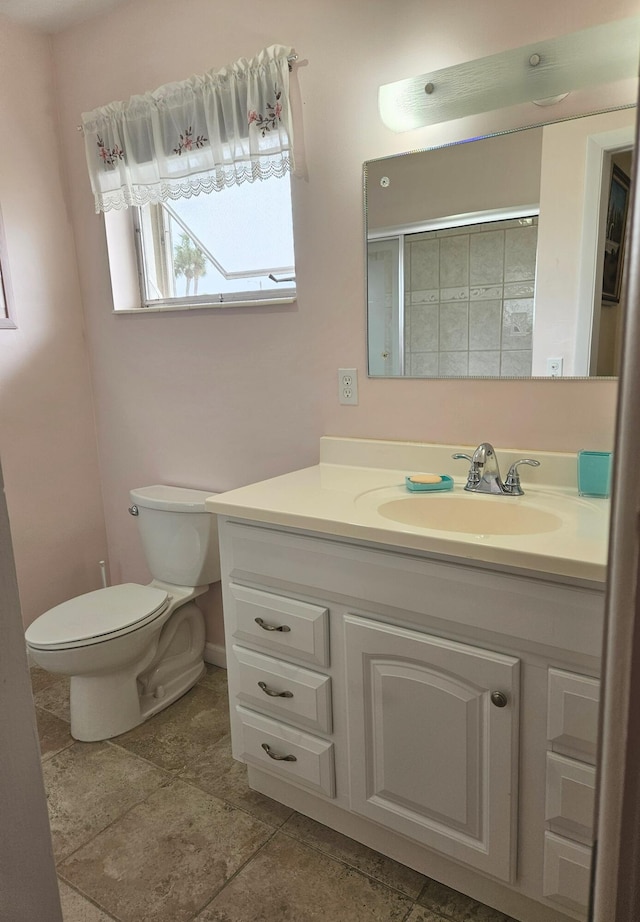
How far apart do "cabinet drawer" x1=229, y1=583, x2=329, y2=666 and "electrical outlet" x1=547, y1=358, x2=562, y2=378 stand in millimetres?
815

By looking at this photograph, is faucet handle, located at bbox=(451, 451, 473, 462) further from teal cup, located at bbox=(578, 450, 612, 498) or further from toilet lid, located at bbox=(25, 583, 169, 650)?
toilet lid, located at bbox=(25, 583, 169, 650)

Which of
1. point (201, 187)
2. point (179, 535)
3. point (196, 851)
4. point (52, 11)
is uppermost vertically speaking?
point (52, 11)

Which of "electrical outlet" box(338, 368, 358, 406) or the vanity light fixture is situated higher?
the vanity light fixture

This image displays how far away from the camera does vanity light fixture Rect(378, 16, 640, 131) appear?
4.48 feet

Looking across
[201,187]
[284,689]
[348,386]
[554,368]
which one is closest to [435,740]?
[284,689]

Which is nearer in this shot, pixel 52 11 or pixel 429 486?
pixel 429 486

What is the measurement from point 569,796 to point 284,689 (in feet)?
2.24

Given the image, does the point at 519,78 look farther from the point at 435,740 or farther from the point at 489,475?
the point at 435,740

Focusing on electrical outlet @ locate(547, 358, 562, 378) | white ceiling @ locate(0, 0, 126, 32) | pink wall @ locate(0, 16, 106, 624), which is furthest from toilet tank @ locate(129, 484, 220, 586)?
white ceiling @ locate(0, 0, 126, 32)

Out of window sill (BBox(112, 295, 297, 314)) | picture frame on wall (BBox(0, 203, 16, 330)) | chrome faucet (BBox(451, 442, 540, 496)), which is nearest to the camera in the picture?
chrome faucet (BBox(451, 442, 540, 496))

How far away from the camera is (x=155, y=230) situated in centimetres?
251

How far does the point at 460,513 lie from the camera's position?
1591 mm

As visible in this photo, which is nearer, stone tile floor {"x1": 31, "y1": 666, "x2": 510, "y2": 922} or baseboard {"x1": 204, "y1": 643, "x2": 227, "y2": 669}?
stone tile floor {"x1": 31, "y1": 666, "x2": 510, "y2": 922}

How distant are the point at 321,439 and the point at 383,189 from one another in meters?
0.76
